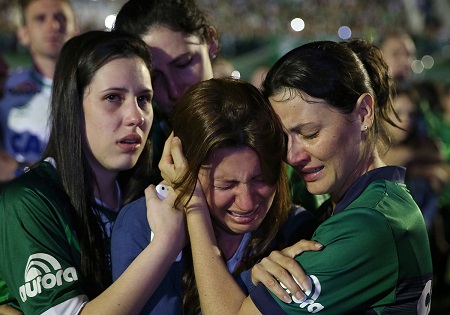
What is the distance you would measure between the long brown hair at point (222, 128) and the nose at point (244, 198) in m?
0.08

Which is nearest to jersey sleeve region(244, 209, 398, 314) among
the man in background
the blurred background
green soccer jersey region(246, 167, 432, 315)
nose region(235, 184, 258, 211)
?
green soccer jersey region(246, 167, 432, 315)

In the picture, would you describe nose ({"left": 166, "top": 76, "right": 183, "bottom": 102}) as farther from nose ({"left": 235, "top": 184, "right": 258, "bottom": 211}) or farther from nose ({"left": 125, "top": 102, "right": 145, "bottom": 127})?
nose ({"left": 235, "top": 184, "right": 258, "bottom": 211})

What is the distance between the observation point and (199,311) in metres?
2.37

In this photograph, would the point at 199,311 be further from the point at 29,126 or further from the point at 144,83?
the point at 29,126

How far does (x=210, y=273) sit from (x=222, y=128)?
45 cm

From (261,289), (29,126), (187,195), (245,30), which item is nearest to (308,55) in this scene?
(187,195)

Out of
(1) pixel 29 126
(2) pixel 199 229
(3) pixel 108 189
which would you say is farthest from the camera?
(1) pixel 29 126

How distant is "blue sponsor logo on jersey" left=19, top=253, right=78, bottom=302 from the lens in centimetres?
233

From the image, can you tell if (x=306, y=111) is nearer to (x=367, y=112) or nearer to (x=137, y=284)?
(x=367, y=112)

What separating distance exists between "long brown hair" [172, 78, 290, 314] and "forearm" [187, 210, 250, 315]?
0.37 feet

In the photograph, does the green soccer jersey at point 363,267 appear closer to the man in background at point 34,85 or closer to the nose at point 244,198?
the nose at point 244,198

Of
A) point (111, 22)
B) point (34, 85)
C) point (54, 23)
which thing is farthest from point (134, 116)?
point (34, 85)

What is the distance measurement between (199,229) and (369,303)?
56 centimetres

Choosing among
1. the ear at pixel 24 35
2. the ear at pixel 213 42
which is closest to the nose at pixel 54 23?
the ear at pixel 24 35
